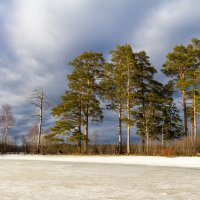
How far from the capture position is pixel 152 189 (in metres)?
9.77

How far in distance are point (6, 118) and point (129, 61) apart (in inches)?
966

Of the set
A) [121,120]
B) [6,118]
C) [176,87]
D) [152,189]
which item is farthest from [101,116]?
[152,189]

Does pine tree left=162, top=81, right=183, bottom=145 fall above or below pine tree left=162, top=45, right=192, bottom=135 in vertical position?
below

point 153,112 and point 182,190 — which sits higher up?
point 153,112

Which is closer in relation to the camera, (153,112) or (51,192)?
(51,192)

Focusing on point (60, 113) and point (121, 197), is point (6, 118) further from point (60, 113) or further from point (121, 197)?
point (121, 197)

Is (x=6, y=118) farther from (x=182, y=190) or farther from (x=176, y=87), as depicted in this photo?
(x=182, y=190)

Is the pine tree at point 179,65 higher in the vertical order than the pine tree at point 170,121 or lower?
higher

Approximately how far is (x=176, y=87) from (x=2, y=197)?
3262 centimetres

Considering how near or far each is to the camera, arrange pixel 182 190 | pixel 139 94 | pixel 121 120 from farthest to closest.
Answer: pixel 139 94 → pixel 121 120 → pixel 182 190

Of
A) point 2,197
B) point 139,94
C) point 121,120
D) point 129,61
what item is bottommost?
point 2,197

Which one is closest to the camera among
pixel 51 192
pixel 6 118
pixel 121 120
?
pixel 51 192

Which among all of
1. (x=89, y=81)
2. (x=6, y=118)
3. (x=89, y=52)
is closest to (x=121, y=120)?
(x=89, y=81)

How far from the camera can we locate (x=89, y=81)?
3781 centimetres
